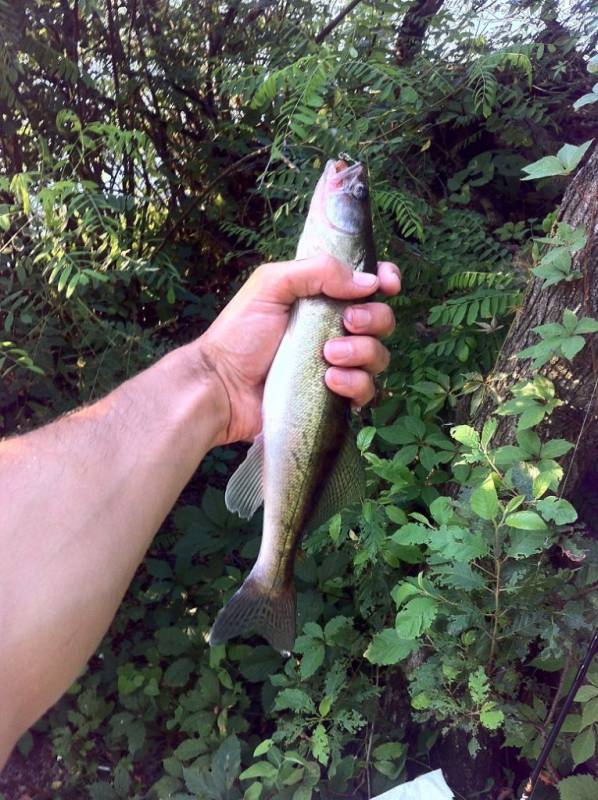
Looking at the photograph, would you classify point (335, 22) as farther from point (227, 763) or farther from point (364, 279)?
point (227, 763)

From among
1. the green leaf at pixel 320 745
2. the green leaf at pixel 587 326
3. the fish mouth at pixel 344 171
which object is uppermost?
the fish mouth at pixel 344 171

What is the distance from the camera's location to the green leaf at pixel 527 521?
1573 millimetres

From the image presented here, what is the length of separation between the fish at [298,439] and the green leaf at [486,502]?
15.9 inches

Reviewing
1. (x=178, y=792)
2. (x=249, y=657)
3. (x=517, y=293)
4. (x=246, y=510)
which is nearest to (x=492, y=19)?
(x=517, y=293)

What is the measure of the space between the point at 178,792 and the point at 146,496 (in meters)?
1.54

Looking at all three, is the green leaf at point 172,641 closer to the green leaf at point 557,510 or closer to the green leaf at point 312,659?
the green leaf at point 312,659

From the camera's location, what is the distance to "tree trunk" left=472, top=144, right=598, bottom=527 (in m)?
1.90

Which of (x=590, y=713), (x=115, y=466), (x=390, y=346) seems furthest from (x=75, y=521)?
(x=390, y=346)

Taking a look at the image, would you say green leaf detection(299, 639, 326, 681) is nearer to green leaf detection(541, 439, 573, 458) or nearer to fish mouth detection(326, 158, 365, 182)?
green leaf detection(541, 439, 573, 458)

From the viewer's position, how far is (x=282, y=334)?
82.9 inches

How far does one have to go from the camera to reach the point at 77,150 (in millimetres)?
2973

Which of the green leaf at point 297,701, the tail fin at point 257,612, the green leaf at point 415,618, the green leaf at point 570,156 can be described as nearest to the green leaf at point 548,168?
the green leaf at point 570,156

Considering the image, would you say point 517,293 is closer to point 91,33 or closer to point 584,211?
point 584,211

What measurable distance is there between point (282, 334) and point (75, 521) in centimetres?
94
